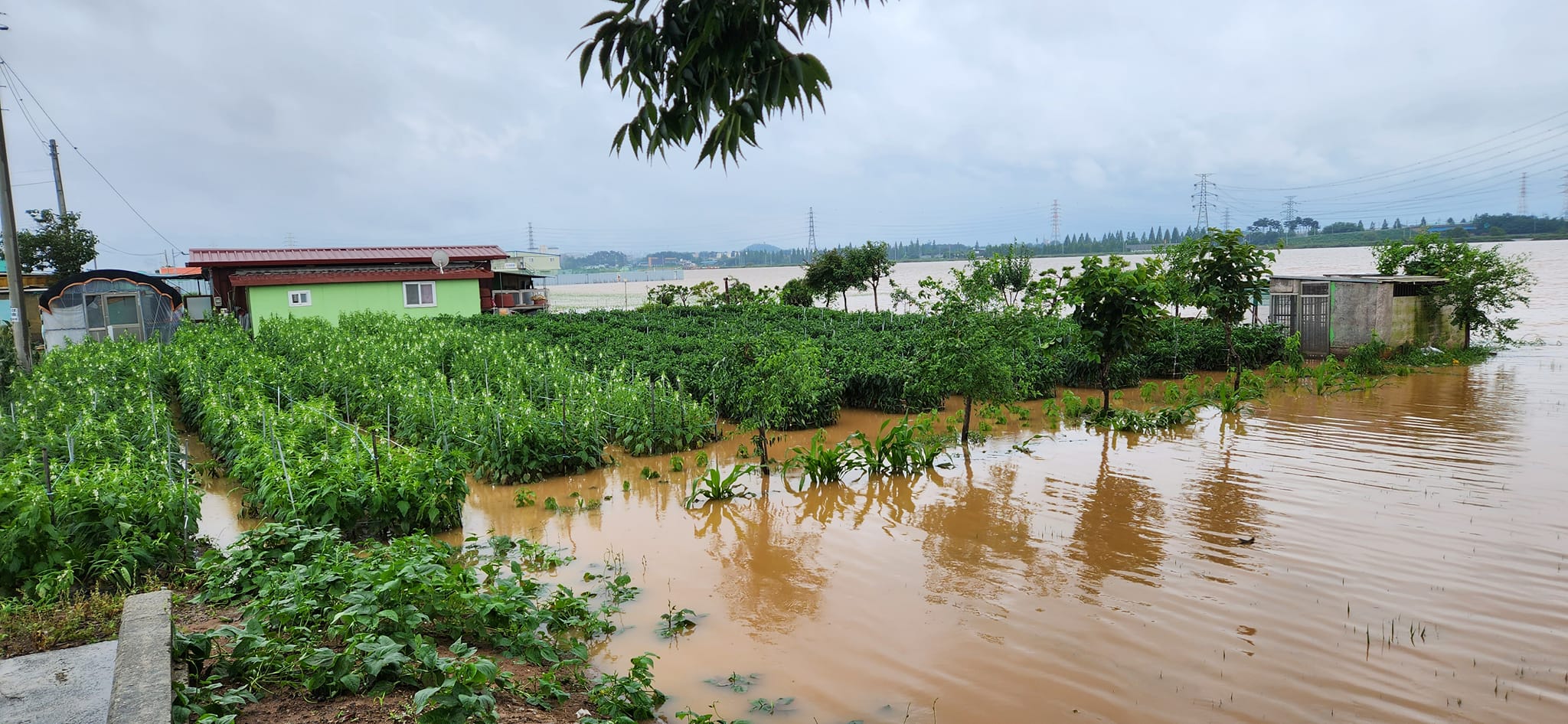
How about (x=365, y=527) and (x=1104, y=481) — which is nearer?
(x=365, y=527)

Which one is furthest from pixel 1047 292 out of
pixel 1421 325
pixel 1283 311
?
pixel 1421 325

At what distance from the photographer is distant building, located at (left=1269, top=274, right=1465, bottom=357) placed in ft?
63.6

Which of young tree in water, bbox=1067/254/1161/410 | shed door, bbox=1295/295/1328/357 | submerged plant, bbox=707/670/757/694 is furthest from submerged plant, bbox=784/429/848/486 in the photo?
shed door, bbox=1295/295/1328/357

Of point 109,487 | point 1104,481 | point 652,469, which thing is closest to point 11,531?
point 109,487

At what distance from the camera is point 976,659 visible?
200 inches

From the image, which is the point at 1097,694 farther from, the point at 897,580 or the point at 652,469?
the point at 652,469

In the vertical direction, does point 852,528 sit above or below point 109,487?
below

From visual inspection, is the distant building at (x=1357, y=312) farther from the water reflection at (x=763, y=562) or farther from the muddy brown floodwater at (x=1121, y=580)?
the water reflection at (x=763, y=562)

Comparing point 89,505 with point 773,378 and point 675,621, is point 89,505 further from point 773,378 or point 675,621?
point 773,378

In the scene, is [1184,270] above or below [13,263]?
below

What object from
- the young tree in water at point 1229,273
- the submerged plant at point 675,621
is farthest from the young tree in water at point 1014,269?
the submerged plant at point 675,621

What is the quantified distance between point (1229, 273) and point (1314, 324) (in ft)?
25.5

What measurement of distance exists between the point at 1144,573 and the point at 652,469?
6195mm

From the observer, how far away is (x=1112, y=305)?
1262 centimetres
